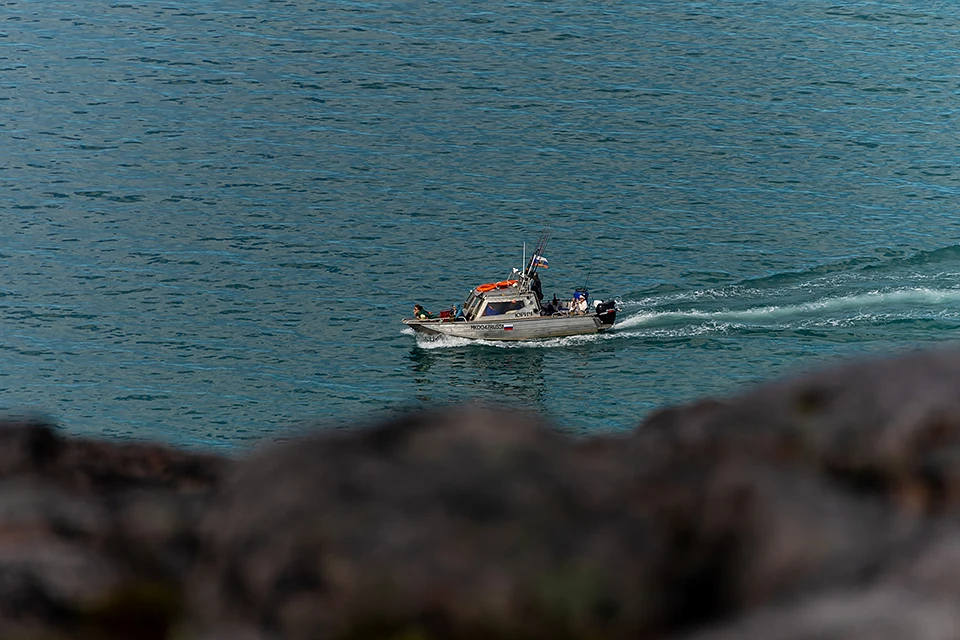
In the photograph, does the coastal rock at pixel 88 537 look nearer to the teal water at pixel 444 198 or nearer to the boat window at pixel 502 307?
the teal water at pixel 444 198

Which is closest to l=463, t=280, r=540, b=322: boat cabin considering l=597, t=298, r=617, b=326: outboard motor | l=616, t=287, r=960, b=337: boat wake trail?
l=597, t=298, r=617, b=326: outboard motor

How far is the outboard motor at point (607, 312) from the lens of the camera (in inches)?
2832

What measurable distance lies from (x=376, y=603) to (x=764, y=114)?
101613mm

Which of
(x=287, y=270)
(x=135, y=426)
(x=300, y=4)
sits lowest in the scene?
(x=135, y=426)

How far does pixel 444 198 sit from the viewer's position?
298ft

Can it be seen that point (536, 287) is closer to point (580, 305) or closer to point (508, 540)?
point (580, 305)

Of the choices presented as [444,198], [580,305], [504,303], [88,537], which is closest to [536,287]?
[504,303]

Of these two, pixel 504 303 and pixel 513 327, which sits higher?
pixel 504 303

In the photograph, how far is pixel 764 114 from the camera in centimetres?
10488

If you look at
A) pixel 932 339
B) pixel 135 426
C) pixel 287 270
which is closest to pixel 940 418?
pixel 135 426

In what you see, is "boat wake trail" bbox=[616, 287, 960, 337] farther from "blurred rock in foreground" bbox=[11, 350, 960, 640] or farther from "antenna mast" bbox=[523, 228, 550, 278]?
"blurred rock in foreground" bbox=[11, 350, 960, 640]

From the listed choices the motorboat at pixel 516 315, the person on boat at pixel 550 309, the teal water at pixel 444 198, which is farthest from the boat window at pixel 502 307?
the teal water at pixel 444 198

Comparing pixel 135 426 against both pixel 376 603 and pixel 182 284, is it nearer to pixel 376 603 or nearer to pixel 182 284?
pixel 182 284

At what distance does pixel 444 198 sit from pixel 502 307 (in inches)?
791
